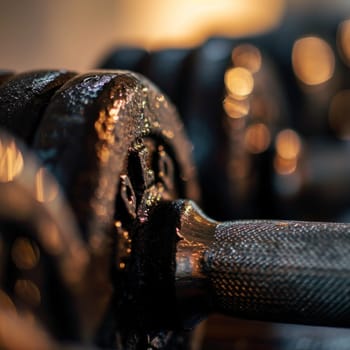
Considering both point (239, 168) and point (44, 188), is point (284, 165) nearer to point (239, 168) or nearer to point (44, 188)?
point (239, 168)

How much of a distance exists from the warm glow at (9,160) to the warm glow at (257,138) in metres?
0.64

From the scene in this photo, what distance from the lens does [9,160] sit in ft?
0.94

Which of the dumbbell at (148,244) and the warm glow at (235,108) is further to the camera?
the warm glow at (235,108)

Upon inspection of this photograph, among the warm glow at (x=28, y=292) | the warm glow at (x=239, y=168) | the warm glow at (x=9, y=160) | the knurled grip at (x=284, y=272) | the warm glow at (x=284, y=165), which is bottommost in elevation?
the warm glow at (x=284, y=165)

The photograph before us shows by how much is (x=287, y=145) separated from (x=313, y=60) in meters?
0.55

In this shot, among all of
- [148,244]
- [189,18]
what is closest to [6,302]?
[148,244]

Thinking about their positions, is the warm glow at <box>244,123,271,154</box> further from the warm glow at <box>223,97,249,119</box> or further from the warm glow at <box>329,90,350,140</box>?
the warm glow at <box>329,90,350,140</box>

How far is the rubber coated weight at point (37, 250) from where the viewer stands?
0.92ft

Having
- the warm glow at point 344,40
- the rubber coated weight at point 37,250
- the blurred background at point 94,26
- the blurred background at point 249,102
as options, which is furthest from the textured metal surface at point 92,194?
the warm glow at point 344,40

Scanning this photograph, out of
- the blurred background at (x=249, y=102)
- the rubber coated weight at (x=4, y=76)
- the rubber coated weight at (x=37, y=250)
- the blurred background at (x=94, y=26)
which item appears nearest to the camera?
the rubber coated weight at (x=37, y=250)

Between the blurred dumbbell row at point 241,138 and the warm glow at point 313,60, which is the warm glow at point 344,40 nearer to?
the warm glow at point 313,60

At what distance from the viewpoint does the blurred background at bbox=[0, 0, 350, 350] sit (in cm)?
89

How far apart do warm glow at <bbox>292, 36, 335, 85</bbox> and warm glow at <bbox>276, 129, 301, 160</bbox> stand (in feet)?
1.48

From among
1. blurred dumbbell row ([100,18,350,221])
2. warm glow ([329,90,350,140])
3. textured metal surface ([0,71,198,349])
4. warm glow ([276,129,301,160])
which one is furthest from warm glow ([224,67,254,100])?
warm glow ([329,90,350,140])
